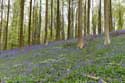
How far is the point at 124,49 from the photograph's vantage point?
55.4ft

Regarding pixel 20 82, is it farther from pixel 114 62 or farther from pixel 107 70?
pixel 114 62

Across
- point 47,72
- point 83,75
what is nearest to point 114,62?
point 83,75

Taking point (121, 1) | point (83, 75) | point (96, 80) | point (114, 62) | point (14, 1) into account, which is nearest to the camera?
point (96, 80)

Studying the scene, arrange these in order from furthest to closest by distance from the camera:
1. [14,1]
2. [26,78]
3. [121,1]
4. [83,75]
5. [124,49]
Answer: [121,1], [14,1], [124,49], [26,78], [83,75]

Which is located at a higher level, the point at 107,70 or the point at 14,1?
the point at 14,1

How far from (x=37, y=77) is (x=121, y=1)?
45.9m

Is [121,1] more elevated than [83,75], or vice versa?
[121,1]

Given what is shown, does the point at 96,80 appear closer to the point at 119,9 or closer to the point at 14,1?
the point at 14,1

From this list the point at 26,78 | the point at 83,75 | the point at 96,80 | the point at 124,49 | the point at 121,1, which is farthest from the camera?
the point at 121,1

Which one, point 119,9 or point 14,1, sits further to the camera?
point 119,9

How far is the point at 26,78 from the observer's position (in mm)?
12617

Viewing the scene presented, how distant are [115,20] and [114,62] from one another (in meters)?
53.1

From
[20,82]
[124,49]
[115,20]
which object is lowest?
[20,82]

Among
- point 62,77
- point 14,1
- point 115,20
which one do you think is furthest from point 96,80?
point 115,20
